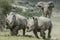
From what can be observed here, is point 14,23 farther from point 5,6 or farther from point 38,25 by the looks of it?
point 5,6

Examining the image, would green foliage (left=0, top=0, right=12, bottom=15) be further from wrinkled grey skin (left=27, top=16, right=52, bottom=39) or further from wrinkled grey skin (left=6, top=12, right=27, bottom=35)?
wrinkled grey skin (left=27, top=16, right=52, bottom=39)

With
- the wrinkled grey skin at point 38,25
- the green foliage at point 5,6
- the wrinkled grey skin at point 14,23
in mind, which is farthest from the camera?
the green foliage at point 5,6

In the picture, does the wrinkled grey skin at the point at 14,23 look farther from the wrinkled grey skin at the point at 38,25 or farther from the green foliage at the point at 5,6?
the green foliage at the point at 5,6

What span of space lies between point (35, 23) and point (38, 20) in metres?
0.34

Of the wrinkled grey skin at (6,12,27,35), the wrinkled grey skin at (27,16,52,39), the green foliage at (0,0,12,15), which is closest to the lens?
the wrinkled grey skin at (27,16,52,39)

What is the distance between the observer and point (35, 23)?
14.7m

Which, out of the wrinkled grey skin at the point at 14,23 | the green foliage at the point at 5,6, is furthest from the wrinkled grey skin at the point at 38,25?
the green foliage at the point at 5,6

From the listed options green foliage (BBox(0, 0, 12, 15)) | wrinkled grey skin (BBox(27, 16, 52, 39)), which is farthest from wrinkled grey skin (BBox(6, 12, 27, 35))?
green foliage (BBox(0, 0, 12, 15))

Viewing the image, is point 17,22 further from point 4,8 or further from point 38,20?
point 4,8

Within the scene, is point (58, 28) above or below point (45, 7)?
below

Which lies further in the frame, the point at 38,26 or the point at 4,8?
Result: the point at 4,8

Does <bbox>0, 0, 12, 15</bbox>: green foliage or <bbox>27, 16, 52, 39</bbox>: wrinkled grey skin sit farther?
<bbox>0, 0, 12, 15</bbox>: green foliage

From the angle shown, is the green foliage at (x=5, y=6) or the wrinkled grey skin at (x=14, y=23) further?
the green foliage at (x=5, y=6)

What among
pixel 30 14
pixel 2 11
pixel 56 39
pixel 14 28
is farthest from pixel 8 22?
pixel 30 14
